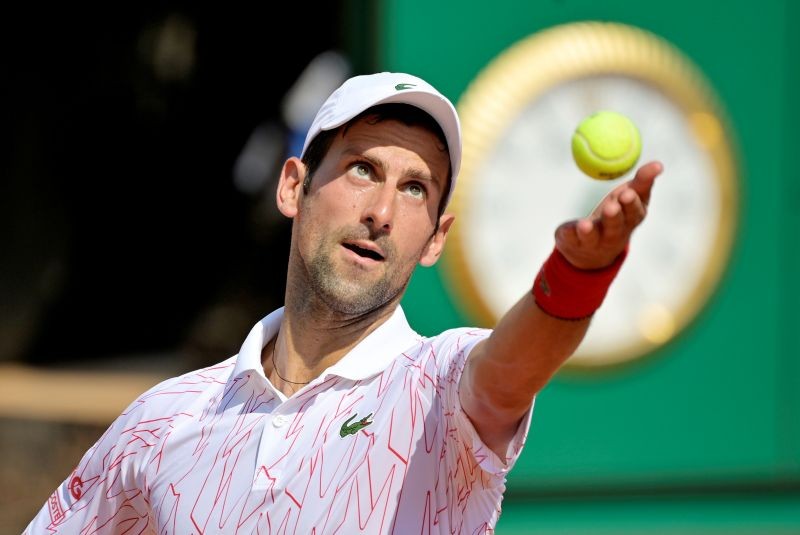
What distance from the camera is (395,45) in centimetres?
485

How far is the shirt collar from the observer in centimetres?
226

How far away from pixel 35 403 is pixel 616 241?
683 centimetres

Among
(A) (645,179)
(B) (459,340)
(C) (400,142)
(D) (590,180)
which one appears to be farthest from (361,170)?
(D) (590,180)

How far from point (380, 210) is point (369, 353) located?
0.25 meters

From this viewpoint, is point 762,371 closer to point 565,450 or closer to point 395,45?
point 565,450

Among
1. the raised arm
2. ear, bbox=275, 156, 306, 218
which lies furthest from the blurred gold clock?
the raised arm

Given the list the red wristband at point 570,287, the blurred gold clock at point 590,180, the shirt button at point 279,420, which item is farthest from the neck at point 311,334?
the blurred gold clock at point 590,180

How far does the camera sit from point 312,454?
84.9 inches

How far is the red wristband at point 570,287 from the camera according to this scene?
177 cm

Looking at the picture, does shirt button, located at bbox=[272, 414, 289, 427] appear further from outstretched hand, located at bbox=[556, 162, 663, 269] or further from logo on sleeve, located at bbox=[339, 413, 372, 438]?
outstretched hand, located at bbox=[556, 162, 663, 269]

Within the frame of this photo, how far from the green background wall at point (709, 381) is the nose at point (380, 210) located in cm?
258

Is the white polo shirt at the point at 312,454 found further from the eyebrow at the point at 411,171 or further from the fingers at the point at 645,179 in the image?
the fingers at the point at 645,179

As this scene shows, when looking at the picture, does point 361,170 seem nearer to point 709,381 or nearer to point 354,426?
point 354,426

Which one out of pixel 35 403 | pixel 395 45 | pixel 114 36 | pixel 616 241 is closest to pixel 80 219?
pixel 114 36
